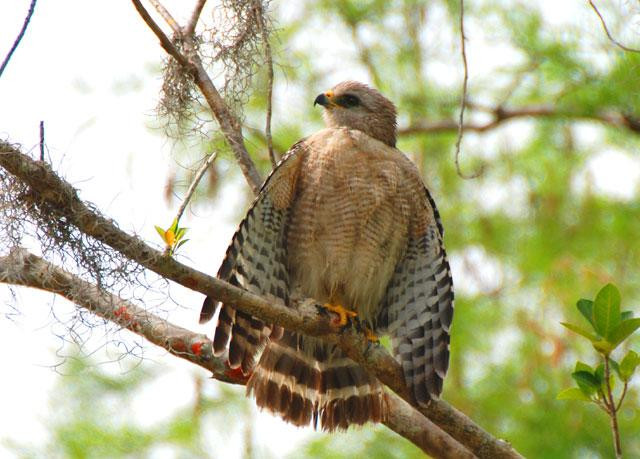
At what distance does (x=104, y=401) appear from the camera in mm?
8562

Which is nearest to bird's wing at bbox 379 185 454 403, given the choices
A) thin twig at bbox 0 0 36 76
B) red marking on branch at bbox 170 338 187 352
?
red marking on branch at bbox 170 338 187 352

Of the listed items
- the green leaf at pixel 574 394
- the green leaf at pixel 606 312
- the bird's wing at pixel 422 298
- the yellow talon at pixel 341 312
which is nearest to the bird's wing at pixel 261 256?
the yellow talon at pixel 341 312

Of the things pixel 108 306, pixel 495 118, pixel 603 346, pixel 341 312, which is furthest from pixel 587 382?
pixel 495 118

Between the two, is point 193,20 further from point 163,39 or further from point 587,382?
point 587,382

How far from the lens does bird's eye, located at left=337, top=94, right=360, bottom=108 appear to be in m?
6.25

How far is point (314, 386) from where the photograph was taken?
17.5 ft

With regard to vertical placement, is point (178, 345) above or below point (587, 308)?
below

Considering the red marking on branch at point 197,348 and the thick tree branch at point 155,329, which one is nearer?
the thick tree branch at point 155,329

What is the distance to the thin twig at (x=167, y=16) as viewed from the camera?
203 inches

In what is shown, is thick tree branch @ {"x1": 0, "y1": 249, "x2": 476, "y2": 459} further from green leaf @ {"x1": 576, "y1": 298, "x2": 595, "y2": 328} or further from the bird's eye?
the bird's eye

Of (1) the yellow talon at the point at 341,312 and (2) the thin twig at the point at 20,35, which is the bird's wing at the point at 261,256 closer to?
(1) the yellow talon at the point at 341,312

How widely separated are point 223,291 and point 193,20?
180cm

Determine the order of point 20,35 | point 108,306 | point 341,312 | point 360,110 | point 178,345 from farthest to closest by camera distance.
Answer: point 360,110 < point 341,312 < point 178,345 < point 108,306 < point 20,35

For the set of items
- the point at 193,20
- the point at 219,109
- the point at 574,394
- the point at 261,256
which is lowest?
the point at 574,394
